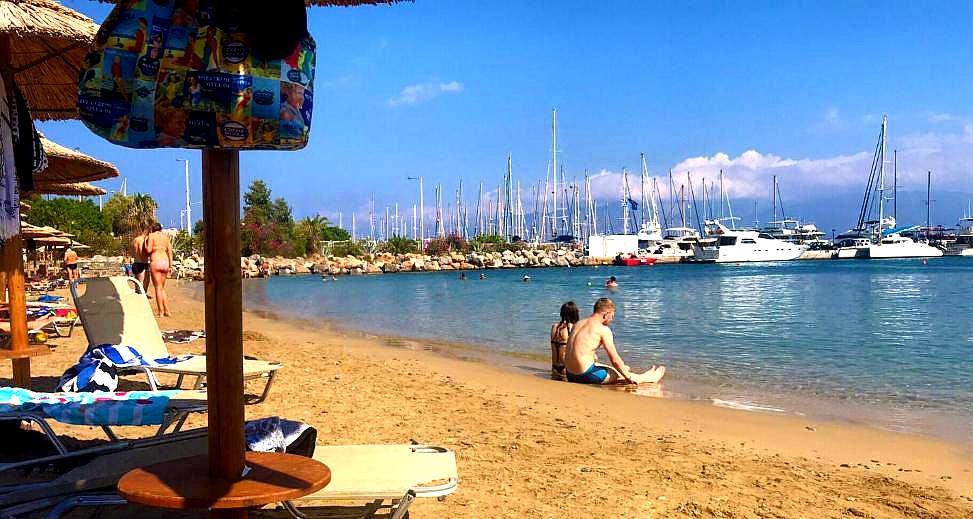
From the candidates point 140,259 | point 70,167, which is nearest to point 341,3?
point 70,167

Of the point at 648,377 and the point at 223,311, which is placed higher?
the point at 223,311

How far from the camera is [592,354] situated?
895 cm

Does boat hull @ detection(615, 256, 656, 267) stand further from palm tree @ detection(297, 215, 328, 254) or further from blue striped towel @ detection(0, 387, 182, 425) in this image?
blue striped towel @ detection(0, 387, 182, 425)

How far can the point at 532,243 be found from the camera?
3546 inches

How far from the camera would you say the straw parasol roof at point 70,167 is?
7176mm

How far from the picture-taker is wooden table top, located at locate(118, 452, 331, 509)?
2.14m

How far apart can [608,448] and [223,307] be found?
368 centimetres

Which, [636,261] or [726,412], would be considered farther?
[636,261]

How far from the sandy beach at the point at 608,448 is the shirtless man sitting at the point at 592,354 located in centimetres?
29

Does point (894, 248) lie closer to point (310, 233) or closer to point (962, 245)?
point (962, 245)

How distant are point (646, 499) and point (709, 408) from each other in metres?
3.85

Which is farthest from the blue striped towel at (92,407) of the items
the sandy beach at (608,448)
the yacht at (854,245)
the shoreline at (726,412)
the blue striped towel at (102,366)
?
the yacht at (854,245)

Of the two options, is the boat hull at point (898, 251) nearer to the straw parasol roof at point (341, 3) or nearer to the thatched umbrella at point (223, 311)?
the straw parasol roof at point (341, 3)

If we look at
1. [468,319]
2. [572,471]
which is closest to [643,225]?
[468,319]
